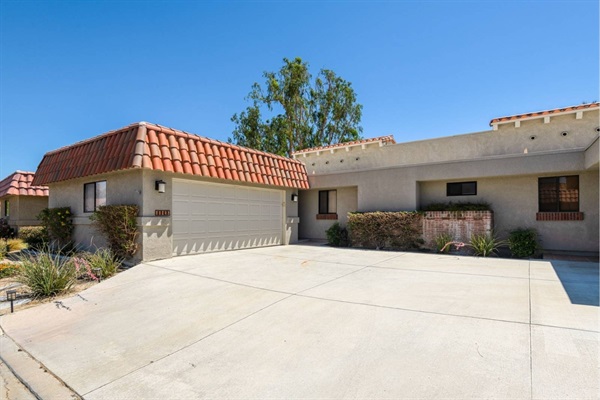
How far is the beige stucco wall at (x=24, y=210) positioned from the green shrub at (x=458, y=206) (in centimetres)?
1963

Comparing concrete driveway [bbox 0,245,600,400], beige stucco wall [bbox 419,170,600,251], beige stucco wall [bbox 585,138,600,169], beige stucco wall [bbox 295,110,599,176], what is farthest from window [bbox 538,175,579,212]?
concrete driveway [bbox 0,245,600,400]

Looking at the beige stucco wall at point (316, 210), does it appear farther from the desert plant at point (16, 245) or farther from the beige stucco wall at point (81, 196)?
the desert plant at point (16, 245)

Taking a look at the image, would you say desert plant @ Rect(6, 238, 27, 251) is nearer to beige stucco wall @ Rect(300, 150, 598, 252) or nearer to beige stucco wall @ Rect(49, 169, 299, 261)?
beige stucco wall @ Rect(49, 169, 299, 261)

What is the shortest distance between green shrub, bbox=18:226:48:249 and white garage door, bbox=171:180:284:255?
812 centimetres

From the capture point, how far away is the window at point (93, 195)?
10.9 meters

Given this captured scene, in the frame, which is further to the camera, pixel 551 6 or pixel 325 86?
pixel 325 86

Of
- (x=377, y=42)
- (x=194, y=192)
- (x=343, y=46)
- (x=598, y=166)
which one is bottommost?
(x=194, y=192)

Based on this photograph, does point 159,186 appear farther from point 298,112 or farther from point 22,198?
point 298,112

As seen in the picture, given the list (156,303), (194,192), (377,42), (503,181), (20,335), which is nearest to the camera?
(20,335)

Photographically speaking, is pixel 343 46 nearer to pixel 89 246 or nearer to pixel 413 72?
pixel 413 72

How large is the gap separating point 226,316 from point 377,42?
15260 mm

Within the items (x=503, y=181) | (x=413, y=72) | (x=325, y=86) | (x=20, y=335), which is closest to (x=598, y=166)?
(x=503, y=181)

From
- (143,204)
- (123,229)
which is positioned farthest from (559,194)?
(123,229)

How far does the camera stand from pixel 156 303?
19.1 ft
